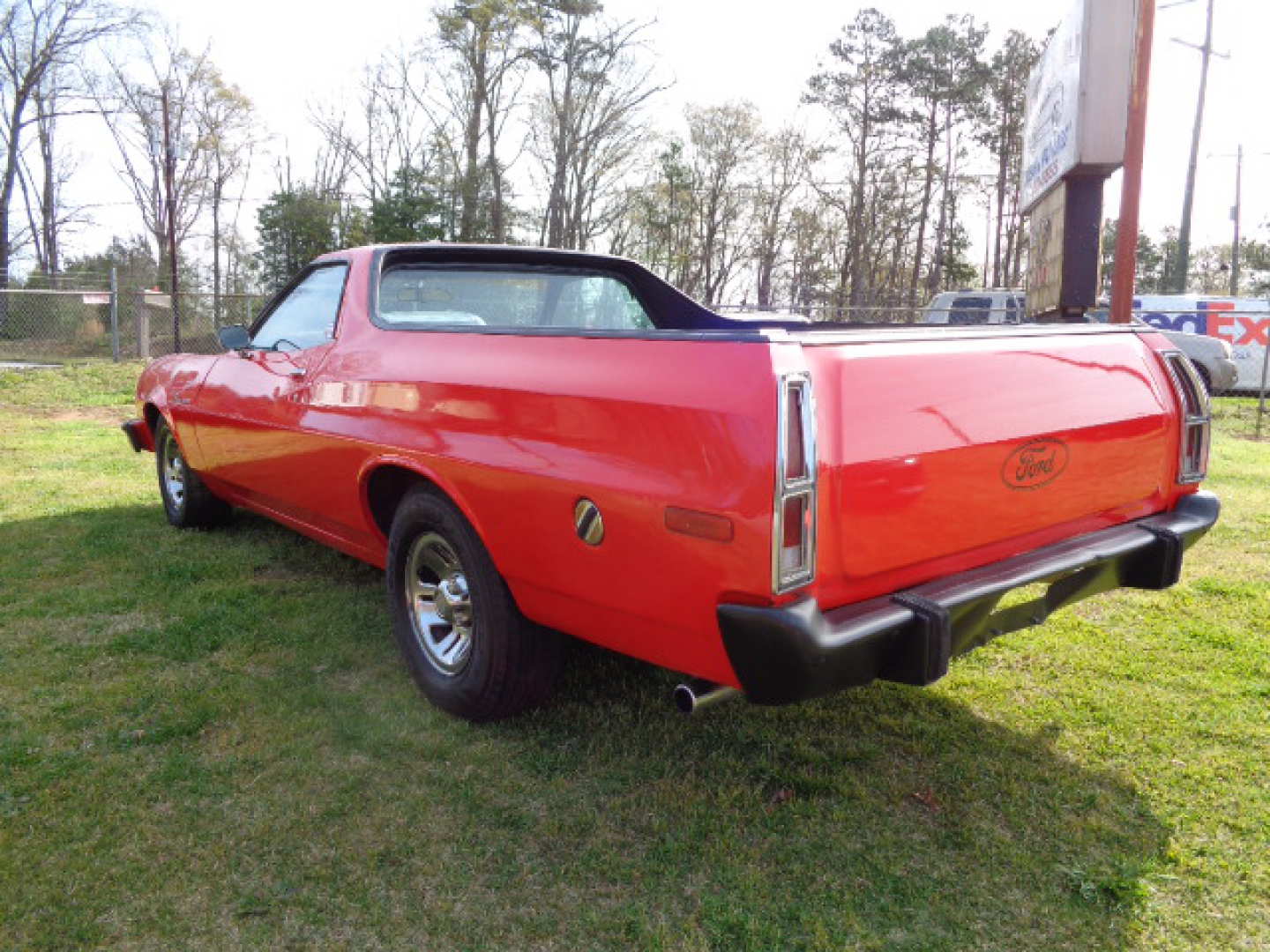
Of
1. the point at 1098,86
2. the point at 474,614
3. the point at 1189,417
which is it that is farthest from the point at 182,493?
the point at 1098,86

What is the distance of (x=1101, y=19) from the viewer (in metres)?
6.07

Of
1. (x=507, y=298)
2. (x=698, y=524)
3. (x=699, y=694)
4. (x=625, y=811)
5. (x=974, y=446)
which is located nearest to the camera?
(x=698, y=524)

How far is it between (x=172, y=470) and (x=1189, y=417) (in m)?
5.68

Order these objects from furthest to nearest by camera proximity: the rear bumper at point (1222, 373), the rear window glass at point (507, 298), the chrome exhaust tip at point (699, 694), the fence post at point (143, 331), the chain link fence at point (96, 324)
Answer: the chain link fence at point (96, 324) → the fence post at point (143, 331) → the rear bumper at point (1222, 373) → the rear window glass at point (507, 298) → the chrome exhaust tip at point (699, 694)

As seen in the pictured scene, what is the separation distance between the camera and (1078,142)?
20.0ft

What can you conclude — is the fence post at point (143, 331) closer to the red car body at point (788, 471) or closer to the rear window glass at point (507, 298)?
the rear window glass at point (507, 298)

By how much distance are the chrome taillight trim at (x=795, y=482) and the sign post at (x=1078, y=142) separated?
5096 mm

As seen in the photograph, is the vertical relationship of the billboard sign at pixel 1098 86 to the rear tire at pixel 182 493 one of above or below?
above

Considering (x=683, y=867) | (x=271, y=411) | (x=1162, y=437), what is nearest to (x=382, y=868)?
(x=683, y=867)

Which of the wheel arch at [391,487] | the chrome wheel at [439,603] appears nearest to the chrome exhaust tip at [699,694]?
the wheel arch at [391,487]

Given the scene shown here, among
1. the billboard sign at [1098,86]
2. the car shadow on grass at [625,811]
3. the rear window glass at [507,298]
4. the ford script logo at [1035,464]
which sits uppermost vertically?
the billboard sign at [1098,86]

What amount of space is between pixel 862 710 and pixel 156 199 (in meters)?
42.9

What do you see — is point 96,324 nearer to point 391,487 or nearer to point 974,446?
point 391,487

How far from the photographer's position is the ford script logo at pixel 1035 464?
2.64m
